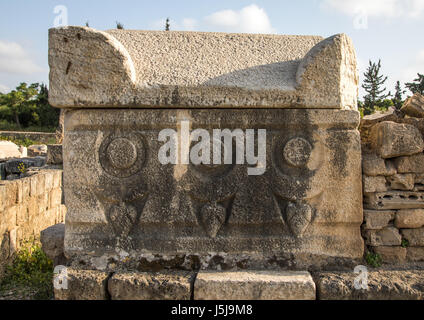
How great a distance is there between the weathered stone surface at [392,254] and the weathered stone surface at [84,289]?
6.27ft

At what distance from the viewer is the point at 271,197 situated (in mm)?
2455

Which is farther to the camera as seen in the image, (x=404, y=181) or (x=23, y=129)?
(x=23, y=129)

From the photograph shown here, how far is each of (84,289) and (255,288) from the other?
1.11 metres

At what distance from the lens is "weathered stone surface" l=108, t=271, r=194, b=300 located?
2234 mm

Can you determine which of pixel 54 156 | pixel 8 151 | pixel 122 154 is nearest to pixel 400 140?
pixel 122 154

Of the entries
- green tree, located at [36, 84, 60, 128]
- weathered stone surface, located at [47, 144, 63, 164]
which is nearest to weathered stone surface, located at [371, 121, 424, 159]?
weathered stone surface, located at [47, 144, 63, 164]

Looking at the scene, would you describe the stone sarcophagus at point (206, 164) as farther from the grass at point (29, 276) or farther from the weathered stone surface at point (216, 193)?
the grass at point (29, 276)

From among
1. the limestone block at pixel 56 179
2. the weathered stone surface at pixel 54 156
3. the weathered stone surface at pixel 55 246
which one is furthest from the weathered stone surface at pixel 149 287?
the weathered stone surface at pixel 54 156

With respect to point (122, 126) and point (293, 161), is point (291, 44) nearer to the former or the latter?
point (293, 161)

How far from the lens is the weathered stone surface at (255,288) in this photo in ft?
7.20

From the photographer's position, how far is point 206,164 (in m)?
2.47

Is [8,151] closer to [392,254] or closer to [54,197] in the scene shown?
[54,197]

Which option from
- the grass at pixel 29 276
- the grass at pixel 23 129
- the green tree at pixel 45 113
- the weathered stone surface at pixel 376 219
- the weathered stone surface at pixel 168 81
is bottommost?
the grass at pixel 29 276
